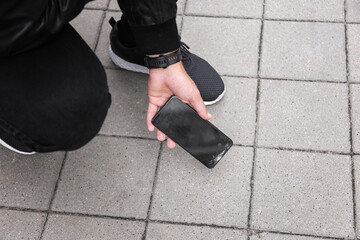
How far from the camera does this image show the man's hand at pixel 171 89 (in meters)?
1.61

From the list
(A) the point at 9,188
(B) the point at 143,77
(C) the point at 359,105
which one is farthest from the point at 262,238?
(A) the point at 9,188

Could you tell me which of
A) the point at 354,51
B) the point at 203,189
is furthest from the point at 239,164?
the point at 354,51

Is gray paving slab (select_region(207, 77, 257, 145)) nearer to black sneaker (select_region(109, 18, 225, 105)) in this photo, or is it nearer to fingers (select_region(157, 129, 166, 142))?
black sneaker (select_region(109, 18, 225, 105))

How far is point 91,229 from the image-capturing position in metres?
1.70

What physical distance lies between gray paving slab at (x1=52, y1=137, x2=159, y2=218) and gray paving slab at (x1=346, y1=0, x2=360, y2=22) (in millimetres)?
1232

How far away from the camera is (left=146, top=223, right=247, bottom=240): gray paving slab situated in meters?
1.65

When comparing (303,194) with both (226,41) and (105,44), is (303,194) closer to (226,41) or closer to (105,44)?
(226,41)

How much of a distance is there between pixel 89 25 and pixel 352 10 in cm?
143

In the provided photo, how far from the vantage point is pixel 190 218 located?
5.55 ft

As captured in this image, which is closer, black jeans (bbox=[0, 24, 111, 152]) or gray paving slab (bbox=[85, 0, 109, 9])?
black jeans (bbox=[0, 24, 111, 152])

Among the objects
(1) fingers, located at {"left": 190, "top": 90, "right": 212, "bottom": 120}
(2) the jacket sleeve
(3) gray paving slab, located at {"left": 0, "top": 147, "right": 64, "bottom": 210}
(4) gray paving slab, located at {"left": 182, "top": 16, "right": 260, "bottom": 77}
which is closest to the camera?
(2) the jacket sleeve

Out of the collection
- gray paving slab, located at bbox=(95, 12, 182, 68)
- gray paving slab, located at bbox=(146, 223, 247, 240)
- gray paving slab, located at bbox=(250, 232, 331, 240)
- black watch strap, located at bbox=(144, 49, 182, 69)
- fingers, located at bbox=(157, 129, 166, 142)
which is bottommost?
gray paving slab, located at bbox=(146, 223, 247, 240)

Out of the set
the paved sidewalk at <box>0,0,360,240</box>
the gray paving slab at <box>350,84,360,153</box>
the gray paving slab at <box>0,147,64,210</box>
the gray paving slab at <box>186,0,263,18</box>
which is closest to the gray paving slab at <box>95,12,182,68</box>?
the paved sidewalk at <box>0,0,360,240</box>

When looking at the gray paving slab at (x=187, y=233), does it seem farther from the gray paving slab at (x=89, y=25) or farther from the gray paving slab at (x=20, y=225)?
the gray paving slab at (x=89, y=25)
